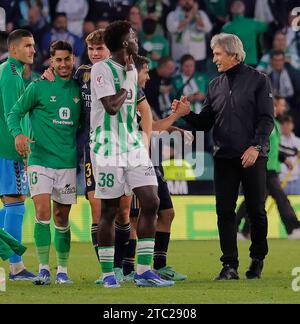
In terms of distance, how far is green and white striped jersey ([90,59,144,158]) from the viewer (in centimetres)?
820

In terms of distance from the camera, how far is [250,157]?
9.16 m

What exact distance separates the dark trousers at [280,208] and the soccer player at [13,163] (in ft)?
19.5

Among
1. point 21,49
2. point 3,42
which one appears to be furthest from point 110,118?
point 3,42

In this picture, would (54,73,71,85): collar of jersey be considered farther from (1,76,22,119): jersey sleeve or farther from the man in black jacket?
the man in black jacket

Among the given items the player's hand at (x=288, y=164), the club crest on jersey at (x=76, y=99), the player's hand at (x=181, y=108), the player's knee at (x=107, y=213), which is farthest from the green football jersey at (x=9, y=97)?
the player's hand at (x=288, y=164)

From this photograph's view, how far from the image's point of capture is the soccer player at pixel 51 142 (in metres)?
9.01

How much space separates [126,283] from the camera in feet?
29.3

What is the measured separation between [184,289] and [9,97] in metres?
2.40

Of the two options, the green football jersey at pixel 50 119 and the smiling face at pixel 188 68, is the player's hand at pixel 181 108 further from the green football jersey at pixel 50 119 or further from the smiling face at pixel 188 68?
the smiling face at pixel 188 68

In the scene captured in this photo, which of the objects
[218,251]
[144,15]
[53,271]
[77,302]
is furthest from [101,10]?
[77,302]

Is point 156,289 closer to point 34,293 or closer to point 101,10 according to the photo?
point 34,293

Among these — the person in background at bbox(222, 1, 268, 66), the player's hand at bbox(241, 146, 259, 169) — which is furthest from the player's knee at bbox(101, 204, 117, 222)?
the person in background at bbox(222, 1, 268, 66)

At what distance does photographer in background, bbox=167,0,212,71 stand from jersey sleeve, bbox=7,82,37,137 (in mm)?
9841

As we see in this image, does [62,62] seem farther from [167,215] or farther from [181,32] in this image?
[181,32]
